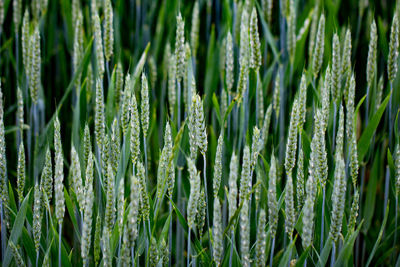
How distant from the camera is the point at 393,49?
3.95 feet

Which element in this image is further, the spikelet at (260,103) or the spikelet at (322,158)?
the spikelet at (260,103)

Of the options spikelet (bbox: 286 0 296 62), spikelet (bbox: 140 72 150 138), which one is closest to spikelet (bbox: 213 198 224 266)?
spikelet (bbox: 140 72 150 138)

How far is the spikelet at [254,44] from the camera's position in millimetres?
1201

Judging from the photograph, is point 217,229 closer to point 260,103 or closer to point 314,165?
point 314,165

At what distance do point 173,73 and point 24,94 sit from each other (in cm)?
46

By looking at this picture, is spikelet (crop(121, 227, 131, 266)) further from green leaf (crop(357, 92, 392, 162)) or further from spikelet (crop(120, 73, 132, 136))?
green leaf (crop(357, 92, 392, 162))

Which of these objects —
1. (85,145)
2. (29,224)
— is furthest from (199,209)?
(29,224)

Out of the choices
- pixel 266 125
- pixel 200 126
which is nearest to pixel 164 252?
pixel 200 126

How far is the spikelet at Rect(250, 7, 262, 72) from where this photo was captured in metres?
1.20

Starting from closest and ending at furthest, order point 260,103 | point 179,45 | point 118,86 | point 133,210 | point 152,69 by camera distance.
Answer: point 133,210
point 179,45
point 118,86
point 260,103
point 152,69

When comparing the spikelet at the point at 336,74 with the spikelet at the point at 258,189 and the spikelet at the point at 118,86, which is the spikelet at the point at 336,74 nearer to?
the spikelet at the point at 258,189

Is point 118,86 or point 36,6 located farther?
point 36,6

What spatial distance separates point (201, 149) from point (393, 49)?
0.56 metres

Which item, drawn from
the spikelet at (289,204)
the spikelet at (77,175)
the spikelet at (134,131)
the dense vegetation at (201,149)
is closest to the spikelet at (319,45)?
the dense vegetation at (201,149)
